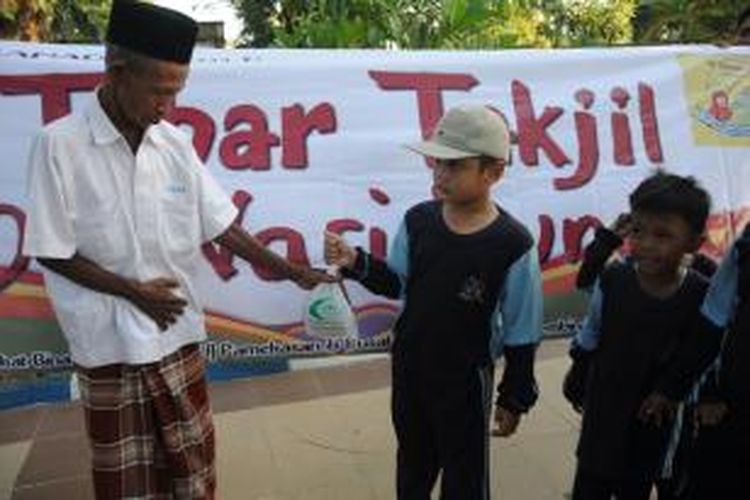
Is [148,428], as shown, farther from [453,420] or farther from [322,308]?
[453,420]

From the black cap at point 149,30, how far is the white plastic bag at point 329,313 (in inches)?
36.7

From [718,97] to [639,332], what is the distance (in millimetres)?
1280

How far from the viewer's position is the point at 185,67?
233 cm

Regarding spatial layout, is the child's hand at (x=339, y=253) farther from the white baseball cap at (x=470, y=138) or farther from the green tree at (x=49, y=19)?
the green tree at (x=49, y=19)

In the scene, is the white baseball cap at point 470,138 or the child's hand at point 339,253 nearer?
the white baseball cap at point 470,138

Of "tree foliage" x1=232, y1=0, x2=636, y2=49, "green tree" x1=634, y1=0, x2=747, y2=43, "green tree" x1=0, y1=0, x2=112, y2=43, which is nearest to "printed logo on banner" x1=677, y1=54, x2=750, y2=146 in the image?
"green tree" x1=0, y1=0, x2=112, y2=43

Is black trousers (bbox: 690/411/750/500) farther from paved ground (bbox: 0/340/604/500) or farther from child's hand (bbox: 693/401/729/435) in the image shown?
paved ground (bbox: 0/340/604/500)

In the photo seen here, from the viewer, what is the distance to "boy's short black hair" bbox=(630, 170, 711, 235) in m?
2.52

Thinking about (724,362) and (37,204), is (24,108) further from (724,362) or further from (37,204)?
(724,362)

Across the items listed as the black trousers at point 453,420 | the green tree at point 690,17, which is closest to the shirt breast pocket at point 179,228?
the black trousers at point 453,420

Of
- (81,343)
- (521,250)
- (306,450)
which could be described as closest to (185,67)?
(81,343)

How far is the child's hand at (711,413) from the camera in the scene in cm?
251

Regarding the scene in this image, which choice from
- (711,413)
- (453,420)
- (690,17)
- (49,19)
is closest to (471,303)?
(453,420)

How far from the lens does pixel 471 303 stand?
8.52 ft
